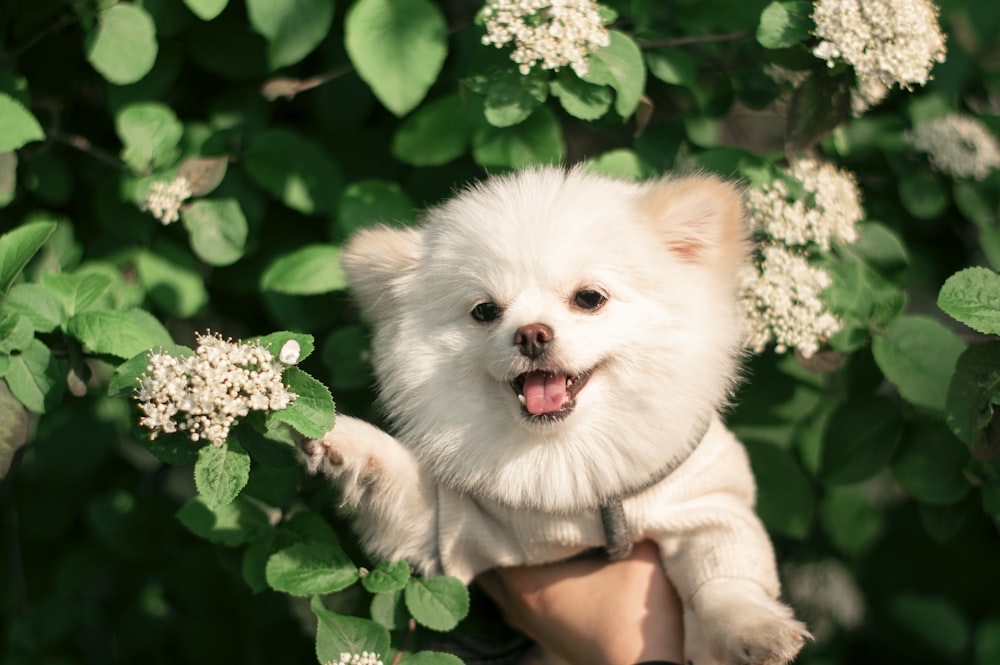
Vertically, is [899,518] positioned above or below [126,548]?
→ below

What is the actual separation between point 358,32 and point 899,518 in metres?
3.06

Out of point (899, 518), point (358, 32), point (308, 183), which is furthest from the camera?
point (899, 518)

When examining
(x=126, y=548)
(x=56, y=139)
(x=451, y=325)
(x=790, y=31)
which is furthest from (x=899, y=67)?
(x=126, y=548)

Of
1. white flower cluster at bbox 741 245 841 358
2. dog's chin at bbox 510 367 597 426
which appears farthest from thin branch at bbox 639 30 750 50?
dog's chin at bbox 510 367 597 426

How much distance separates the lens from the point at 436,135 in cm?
221

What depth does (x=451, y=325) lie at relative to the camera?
5.98 ft

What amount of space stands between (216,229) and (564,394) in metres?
0.97

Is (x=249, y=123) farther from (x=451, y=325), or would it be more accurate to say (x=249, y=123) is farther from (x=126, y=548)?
(x=126, y=548)

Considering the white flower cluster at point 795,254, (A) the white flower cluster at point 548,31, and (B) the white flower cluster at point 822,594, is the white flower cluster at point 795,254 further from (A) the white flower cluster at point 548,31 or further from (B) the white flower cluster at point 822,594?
(B) the white flower cluster at point 822,594

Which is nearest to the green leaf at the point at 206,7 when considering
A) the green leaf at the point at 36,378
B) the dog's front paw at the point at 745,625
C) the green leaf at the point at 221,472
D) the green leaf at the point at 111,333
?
the green leaf at the point at 111,333

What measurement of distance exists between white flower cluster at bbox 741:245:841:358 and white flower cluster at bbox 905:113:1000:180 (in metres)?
0.70

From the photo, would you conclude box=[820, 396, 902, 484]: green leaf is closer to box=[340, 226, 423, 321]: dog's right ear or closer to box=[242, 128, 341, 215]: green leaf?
box=[340, 226, 423, 321]: dog's right ear

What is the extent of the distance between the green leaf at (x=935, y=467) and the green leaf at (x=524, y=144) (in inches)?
42.5

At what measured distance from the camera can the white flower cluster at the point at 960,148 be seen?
2.39 m
